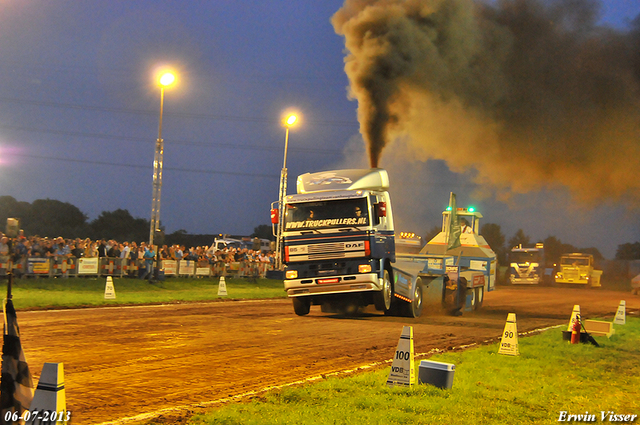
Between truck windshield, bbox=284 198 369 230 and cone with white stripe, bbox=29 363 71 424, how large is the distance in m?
12.0

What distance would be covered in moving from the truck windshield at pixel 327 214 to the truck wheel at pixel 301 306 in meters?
2.50

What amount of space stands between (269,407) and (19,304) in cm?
1360

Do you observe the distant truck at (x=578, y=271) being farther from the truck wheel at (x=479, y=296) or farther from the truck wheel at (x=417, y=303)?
the truck wheel at (x=417, y=303)

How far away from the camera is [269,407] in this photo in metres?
6.58

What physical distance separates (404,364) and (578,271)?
4593cm

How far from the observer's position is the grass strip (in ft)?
20.7

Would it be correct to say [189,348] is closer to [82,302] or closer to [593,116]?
[82,302]

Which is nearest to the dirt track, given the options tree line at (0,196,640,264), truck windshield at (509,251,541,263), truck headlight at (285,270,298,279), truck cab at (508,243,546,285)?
truck headlight at (285,270,298,279)

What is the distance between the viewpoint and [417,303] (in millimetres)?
19375

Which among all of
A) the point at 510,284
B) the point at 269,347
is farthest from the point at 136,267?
the point at 510,284

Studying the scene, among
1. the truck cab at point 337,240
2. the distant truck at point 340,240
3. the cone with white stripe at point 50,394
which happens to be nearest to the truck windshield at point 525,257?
the distant truck at point 340,240

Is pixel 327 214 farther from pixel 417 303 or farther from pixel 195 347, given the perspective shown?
pixel 195 347

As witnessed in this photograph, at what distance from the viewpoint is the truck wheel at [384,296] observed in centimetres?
1677

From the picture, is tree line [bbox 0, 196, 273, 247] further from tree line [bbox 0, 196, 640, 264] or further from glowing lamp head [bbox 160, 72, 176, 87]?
glowing lamp head [bbox 160, 72, 176, 87]
